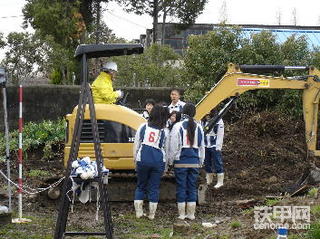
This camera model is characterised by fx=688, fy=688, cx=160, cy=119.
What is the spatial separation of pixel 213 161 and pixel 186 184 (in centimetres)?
353

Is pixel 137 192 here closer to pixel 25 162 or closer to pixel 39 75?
pixel 25 162

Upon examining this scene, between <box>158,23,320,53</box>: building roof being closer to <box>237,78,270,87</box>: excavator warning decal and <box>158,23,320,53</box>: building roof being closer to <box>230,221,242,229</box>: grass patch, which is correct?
<box>237,78,270,87</box>: excavator warning decal

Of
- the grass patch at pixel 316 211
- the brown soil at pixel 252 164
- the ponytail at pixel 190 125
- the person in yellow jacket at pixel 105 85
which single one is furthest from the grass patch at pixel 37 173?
the grass patch at pixel 316 211

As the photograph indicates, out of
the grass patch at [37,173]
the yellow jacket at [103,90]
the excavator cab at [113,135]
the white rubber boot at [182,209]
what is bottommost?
the grass patch at [37,173]

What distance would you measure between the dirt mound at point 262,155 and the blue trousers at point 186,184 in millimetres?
2655

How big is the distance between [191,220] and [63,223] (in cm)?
290

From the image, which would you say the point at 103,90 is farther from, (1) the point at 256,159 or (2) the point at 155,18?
(2) the point at 155,18

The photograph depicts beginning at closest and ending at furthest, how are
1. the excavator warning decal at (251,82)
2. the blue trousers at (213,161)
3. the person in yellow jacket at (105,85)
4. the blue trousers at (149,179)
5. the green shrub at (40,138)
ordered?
1. the blue trousers at (149,179)
2. the person in yellow jacket at (105,85)
3. the excavator warning decal at (251,82)
4. the blue trousers at (213,161)
5. the green shrub at (40,138)

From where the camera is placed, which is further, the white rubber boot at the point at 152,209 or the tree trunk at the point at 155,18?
the tree trunk at the point at 155,18

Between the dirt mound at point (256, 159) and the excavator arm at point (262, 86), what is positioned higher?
the excavator arm at point (262, 86)

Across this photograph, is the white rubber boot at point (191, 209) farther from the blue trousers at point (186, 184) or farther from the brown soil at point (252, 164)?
the brown soil at point (252, 164)

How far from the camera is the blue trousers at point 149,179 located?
10625mm

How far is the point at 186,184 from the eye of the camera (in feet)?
35.9

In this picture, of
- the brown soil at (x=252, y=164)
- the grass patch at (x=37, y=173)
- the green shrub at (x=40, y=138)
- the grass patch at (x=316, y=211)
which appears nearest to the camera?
the grass patch at (x=316, y=211)
